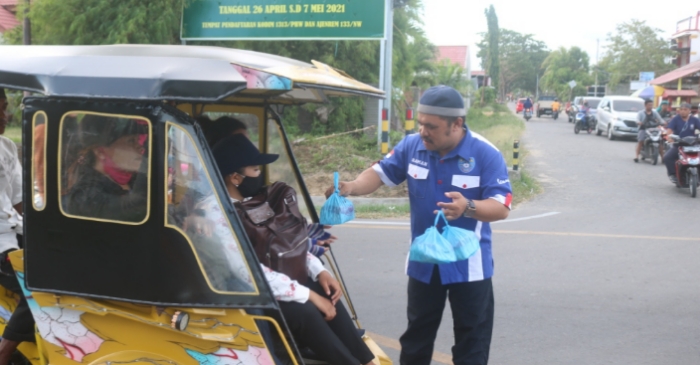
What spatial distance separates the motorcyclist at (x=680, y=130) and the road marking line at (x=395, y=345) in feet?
30.9

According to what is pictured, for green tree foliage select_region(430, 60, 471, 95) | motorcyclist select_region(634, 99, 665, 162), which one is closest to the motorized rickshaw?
motorcyclist select_region(634, 99, 665, 162)

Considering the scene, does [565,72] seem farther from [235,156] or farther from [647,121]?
[235,156]

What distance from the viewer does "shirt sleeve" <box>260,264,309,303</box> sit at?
9.61ft

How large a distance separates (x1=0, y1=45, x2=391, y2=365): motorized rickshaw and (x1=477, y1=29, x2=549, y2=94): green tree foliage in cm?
10066

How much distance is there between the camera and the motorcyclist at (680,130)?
12500 mm

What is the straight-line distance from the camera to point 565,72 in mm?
80938

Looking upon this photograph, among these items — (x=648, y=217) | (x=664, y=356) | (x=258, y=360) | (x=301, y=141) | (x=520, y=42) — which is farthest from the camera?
(x=520, y=42)

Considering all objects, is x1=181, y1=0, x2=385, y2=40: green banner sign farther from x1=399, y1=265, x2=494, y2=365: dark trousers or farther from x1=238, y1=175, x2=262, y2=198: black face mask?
x1=238, y1=175, x2=262, y2=198: black face mask

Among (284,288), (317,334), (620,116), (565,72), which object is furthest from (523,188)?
(565,72)

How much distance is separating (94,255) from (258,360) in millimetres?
770

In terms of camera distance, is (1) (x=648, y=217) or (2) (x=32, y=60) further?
(1) (x=648, y=217)

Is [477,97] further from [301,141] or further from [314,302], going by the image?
[314,302]

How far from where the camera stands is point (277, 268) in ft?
9.93

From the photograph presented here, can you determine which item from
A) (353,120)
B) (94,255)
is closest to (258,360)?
(94,255)
